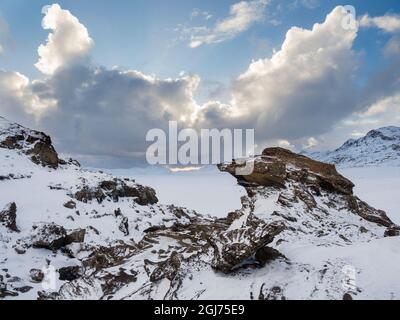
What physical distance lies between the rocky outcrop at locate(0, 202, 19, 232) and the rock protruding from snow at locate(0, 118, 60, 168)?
19.5 meters

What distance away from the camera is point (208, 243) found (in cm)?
1984

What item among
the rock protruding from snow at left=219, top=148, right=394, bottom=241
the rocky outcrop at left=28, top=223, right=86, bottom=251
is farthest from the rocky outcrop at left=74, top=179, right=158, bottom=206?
the rock protruding from snow at left=219, top=148, right=394, bottom=241

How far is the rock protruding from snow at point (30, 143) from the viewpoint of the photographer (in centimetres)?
5269

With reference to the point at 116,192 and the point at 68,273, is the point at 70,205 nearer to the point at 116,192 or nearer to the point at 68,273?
the point at 116,192

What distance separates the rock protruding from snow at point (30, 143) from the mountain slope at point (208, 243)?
13.8 feet

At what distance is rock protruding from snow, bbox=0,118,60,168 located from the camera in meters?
52.7

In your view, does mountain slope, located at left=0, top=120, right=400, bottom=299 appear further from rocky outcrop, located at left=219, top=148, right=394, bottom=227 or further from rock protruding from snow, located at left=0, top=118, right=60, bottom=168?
rock protruding from snow, located at left=0, top=118, right=60, bottom=168

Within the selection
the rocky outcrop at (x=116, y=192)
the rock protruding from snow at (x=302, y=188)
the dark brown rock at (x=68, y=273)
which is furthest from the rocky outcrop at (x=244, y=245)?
the rocky outcrop at (x=116, y=192)

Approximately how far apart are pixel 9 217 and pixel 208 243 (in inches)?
875

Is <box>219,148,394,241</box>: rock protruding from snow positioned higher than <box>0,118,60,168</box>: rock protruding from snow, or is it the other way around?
<box>0,118,60,168</box>: rock protruding from snow

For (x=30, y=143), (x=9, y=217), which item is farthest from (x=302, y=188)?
Answer: (x=30, y=143)

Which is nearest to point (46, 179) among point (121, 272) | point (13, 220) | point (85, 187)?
point (85, 187)

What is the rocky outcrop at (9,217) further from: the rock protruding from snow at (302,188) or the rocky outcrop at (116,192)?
the rock protruding from snow at (302,188)

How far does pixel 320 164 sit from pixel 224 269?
17.9 m
